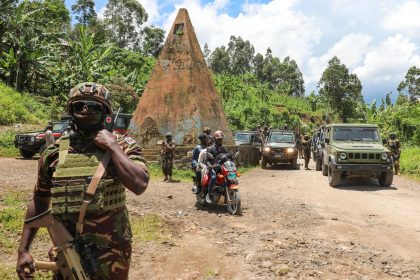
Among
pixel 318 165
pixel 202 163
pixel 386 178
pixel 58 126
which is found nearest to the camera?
pixel 202 163

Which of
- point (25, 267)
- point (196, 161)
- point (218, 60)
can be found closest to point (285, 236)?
point (196, 161)

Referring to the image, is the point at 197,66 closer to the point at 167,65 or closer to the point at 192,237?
the point at 167,65

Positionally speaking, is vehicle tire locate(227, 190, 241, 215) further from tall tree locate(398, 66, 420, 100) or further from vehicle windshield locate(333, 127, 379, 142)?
tall tree locate(398, 66, 420, 100)

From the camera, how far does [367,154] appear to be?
1170 cm

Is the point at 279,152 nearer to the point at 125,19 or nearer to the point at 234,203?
the point at 234,203

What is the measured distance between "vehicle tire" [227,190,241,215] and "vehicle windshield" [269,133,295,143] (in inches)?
432

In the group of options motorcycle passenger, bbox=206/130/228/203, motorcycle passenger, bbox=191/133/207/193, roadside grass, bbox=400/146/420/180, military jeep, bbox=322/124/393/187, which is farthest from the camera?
roadside grass, bbox=400/146/420/180

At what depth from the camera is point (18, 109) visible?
2242 cm

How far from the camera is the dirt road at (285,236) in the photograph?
203 inches

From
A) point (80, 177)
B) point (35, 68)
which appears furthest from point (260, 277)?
point (35, 68)

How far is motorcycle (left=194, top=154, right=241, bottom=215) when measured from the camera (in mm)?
8062

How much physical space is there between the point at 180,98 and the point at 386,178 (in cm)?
778

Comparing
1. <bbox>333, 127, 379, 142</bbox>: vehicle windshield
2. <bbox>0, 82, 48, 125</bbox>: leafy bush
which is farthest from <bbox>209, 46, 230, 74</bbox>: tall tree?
<bbox>333, 127, 379, 142</bbox>: vehicle windshield

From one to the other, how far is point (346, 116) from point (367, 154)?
38.4 metres
